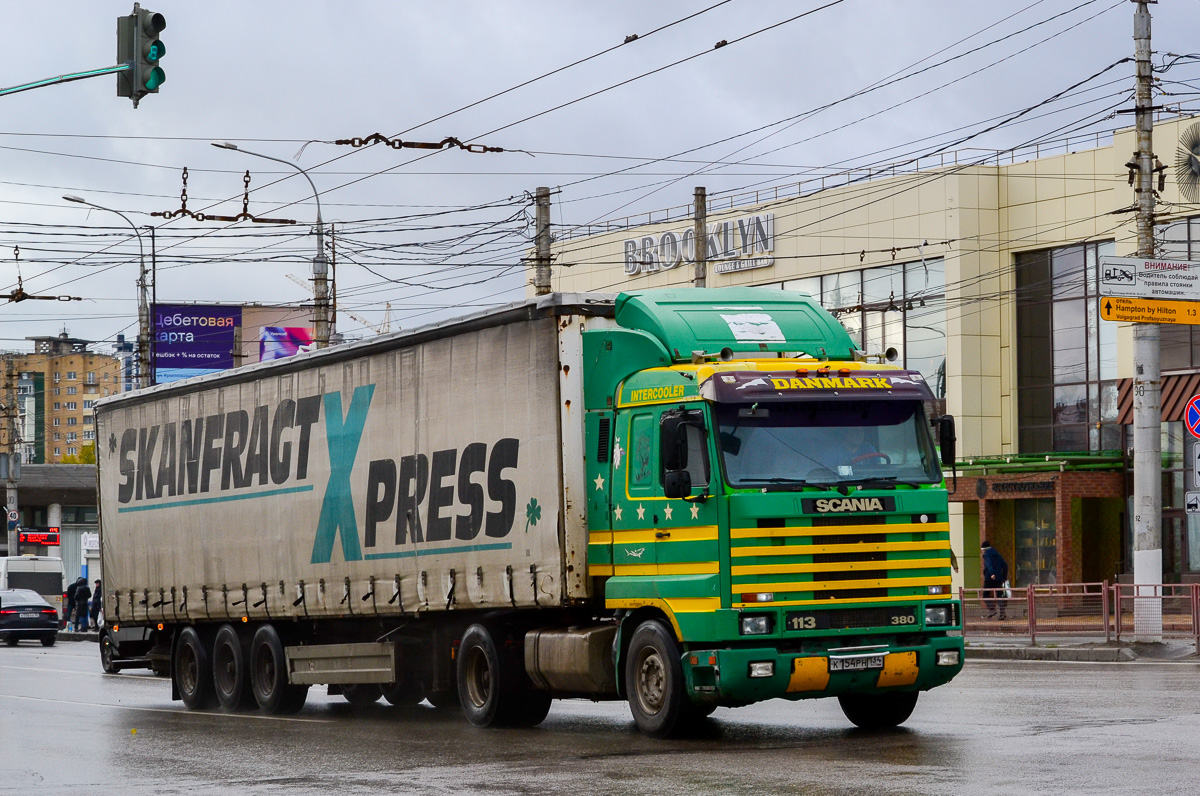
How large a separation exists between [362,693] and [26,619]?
28303 mm

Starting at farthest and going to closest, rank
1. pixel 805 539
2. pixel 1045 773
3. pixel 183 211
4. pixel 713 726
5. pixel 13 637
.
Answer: pixel 13 637 → pixel 183 211 → pixel 713 726 → pixel 805 539 → pixel 1045 773

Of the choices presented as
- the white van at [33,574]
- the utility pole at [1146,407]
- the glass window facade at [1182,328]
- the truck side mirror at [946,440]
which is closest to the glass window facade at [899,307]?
the glass window facade at [1182,328]

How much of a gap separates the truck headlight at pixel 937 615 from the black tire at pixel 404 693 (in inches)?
228

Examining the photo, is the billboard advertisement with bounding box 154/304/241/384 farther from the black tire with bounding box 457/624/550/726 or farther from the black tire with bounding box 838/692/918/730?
the black tire with bounding box 838/692/918/730

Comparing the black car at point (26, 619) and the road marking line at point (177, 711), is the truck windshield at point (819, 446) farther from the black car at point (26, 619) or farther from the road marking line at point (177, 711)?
the black car at point (26, 619)

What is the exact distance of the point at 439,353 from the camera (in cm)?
1688

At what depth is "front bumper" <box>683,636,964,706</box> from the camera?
13.4 m

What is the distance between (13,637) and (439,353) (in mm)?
32787

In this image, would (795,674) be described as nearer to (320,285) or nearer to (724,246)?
(320,285)

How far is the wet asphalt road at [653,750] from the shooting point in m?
11.1

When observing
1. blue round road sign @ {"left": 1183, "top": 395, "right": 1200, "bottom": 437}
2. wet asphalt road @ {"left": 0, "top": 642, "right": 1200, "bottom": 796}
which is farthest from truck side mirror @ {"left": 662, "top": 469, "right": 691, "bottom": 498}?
blue round road sign @ {"left": 1183, "top": 395, "right": 1200, "bottom": 437}

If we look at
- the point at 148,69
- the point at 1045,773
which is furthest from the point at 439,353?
the point at 1045,773

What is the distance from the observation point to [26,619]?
149 feet

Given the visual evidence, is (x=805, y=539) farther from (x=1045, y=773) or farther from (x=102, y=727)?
(x=102, y=727)
